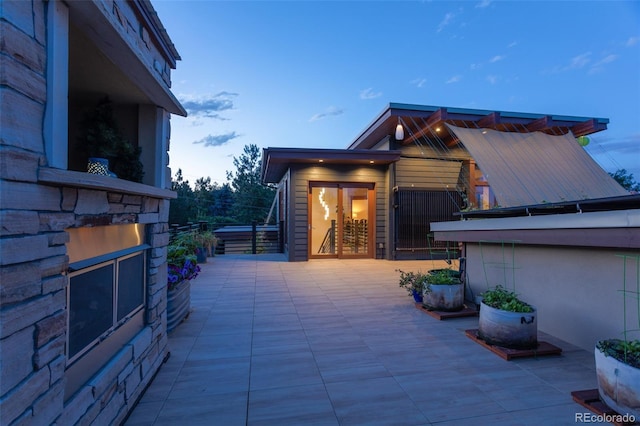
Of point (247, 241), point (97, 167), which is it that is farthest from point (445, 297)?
point (247, 241)

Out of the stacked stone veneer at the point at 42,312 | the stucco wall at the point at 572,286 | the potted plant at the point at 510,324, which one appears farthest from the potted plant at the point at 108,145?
the stucco wall at the point at 572,286

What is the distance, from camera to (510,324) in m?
2.94

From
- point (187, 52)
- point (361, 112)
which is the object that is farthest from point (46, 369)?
point (361, 112)

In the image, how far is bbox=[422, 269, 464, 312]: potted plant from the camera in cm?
418

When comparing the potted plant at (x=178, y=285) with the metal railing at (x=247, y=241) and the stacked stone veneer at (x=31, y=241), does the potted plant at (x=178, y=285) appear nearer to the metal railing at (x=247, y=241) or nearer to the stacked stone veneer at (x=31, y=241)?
the stacked stone veneer at (x=31, y=241)

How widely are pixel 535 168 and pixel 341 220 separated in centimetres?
480

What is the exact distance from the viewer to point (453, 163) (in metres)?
9.55

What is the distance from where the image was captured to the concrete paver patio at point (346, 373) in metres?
2.04

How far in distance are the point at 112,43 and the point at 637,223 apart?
3.53 meters

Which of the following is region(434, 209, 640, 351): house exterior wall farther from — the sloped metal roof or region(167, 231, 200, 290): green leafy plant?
region(167, 231, 200, 290): green leafy plant

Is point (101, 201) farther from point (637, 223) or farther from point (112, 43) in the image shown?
point (637, 223)

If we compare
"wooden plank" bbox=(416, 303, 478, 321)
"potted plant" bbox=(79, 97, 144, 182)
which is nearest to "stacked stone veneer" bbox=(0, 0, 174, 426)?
"potted plant" bbox=(79, 97, 144, 182)

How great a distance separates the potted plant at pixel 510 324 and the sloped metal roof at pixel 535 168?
3.17 m

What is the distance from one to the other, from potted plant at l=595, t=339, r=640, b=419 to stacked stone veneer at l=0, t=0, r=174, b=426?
2974mm
